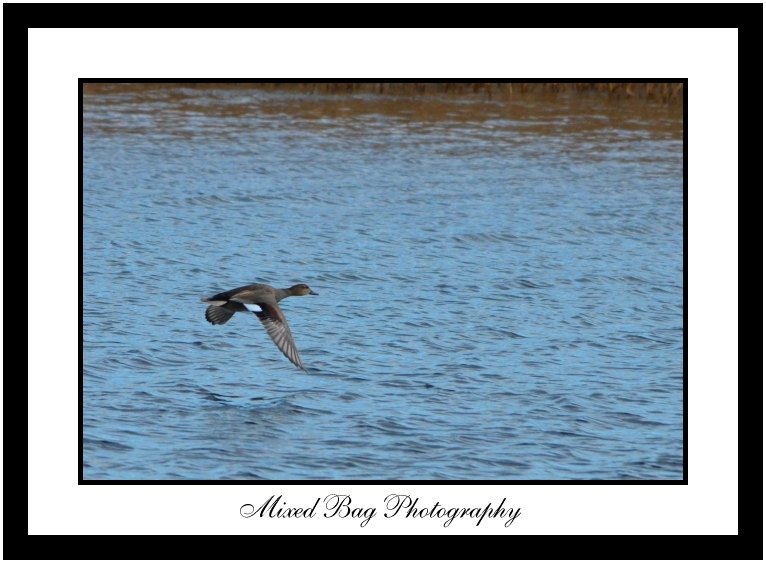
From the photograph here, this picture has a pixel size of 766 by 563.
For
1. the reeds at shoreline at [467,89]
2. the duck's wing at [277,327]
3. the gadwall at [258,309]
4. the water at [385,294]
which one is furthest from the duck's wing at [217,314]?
the reeds at shoreline at [467,89]

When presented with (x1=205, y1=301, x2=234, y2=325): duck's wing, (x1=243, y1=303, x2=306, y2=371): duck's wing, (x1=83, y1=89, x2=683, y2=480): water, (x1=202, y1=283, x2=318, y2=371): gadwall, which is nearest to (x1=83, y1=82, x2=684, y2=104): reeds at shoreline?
(x1=83, y1=89, x2=683, y2=480): water

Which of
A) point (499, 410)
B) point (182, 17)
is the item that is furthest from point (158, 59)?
point (499, 410)

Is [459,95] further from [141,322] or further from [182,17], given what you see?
[182,17]

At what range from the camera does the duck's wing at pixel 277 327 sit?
11912mm

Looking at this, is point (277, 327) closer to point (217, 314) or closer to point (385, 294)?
point (217, 314)

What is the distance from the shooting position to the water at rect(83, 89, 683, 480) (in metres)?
11.4

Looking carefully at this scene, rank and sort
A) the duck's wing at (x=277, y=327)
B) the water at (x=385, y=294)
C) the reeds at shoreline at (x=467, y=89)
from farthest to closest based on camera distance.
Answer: the reeds at shoreline at (x=467, y=89), the duck's wing at (x=277, y=327), the water at (x=385, y=294)

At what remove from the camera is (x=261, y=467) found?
1073 centimetres

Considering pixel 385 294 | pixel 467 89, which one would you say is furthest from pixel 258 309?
pixel 467 89

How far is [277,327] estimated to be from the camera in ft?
39.9

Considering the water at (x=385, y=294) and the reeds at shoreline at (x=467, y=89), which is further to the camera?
the reeds at shoreline at (x=467, y=89)

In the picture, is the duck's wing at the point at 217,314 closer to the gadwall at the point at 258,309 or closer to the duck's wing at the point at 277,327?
the gadwall at the point at 258,309

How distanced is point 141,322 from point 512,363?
3.80m

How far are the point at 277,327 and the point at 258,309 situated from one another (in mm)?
386
